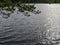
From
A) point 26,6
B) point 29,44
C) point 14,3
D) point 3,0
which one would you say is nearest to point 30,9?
point 26,6

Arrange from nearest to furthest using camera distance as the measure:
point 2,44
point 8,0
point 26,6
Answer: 1. point 8,0
2. point 26,6
3. point 2,44

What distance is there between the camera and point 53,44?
140 feet

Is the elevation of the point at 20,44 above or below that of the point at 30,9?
below

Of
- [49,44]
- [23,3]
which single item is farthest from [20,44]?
[23,3]

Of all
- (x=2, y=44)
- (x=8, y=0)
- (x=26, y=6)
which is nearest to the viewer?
(x=8, y=0)

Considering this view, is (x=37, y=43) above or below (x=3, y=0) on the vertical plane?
below

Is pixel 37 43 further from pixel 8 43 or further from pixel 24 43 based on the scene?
pixel 8 43

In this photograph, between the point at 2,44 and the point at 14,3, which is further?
the point at 2,44

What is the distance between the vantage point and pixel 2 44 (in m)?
41.3

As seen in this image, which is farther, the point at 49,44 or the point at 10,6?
the point at 49,44

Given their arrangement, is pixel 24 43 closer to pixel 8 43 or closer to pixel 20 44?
pixel 20 44

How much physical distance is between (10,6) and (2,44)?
27.2 m

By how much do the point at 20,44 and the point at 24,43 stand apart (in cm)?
141

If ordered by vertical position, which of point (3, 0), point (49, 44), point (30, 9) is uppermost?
point (3, 0)
